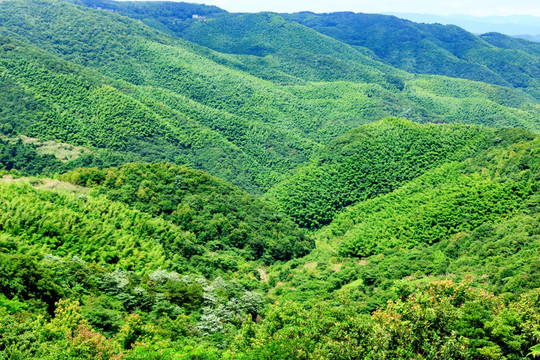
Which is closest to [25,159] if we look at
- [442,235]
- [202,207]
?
[202,207]

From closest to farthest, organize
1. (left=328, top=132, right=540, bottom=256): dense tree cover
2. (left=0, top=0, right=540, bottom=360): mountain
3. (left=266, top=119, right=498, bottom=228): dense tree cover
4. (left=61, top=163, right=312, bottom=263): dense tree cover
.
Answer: (left=0, top=0, right=540, bottom=360): mountain, (left=328, top=132, right=540, bottom=256): dense tree cover, (left=61, top=163, right=312, bottom=263): dense tree cover, (left=266, top=119, right=498, bottom=228): dense tree cover

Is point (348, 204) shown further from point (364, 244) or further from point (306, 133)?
point (306, 133)

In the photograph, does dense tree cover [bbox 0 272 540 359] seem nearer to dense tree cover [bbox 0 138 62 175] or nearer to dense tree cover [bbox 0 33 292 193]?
dense tree cover [bbox 0 138 62 175]

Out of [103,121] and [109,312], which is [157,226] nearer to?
[109,312]

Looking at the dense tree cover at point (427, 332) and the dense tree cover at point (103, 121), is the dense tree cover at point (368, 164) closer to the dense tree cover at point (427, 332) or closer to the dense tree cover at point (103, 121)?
the dense tree cover at point (103, 121)

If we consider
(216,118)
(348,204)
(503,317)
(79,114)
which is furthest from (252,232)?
(216,118)

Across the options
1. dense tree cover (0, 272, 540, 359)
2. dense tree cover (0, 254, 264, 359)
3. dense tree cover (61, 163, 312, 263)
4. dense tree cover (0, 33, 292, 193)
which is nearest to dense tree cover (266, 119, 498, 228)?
dense tree cover (61, 163, 312, 263)
